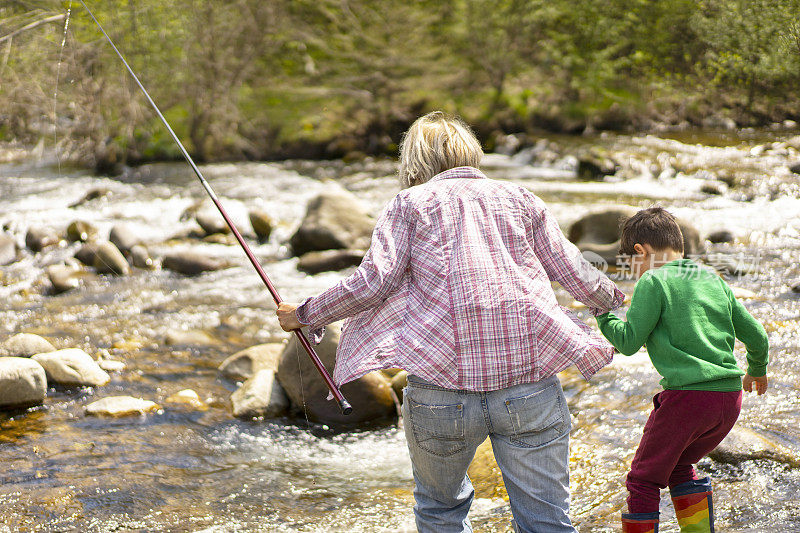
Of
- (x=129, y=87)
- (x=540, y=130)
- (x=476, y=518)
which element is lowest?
(x=540, y=130)

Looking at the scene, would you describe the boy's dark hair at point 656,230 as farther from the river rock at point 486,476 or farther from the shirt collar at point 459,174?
the river rock at point 486,476

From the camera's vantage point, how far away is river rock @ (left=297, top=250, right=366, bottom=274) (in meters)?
8.21

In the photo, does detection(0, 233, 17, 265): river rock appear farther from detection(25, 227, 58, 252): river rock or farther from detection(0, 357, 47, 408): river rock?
detection(0, 357, 47, 408): river rock

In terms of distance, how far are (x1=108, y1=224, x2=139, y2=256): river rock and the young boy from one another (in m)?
7.58

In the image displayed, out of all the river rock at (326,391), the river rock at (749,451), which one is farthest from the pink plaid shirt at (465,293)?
the river rock at (326,391)

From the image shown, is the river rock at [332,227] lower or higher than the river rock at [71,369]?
lower

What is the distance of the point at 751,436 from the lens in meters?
3.44

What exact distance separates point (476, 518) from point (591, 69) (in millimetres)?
7324

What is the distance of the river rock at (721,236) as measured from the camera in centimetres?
775

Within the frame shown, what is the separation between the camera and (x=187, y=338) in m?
6.11

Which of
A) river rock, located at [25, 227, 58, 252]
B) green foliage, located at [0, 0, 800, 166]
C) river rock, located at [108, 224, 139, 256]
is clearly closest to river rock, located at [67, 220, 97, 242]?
river rock, located at [25, 227, 58, 252]

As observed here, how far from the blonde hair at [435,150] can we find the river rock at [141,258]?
693cm

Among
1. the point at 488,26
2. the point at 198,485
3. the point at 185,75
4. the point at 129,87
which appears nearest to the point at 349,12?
the point at 488,26

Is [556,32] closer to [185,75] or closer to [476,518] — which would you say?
[185,75]
